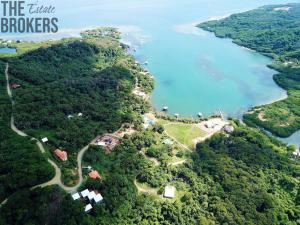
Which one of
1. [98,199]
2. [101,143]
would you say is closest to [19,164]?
[98,199]

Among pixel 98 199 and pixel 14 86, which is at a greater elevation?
pixel 14 86

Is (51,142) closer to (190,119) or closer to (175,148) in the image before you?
(175,148)

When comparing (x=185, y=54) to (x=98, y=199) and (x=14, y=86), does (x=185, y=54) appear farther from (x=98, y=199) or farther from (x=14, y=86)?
(x=98, y=199)

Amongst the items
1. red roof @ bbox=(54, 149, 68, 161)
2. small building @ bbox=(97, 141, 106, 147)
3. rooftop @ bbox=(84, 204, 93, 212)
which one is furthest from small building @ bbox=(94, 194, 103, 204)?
small building @ bbox=(97, 141, 106, 147)

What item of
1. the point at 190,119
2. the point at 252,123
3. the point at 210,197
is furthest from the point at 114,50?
the point at 210,197

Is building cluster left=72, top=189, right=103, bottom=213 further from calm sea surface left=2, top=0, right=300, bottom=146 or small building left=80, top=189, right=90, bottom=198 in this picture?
calm sea surface left=2, top=0, right=300, bottom=146
